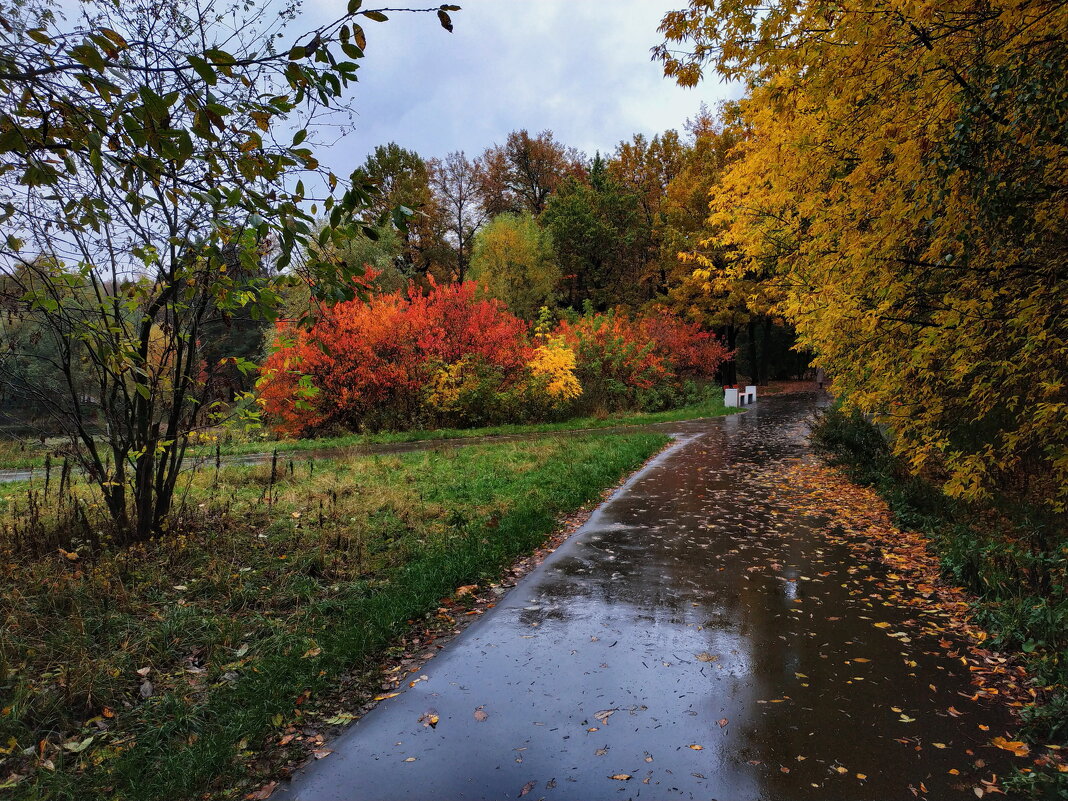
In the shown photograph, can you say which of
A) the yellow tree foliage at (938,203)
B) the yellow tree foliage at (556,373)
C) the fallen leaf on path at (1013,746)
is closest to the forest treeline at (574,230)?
the yellow tree foliage at (556,373)

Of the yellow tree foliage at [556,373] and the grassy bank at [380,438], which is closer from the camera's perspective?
the grassy bank at [380,438]

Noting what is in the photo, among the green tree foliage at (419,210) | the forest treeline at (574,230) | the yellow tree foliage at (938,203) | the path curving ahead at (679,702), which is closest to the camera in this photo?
the path curving ahead at (679,702)

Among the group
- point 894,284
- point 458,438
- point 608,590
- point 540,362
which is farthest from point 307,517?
point 540,362

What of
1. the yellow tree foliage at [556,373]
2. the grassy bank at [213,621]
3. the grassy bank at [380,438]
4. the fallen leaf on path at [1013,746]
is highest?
the yellow tree foliage at [556,373]

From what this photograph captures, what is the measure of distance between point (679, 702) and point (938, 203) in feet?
12.8

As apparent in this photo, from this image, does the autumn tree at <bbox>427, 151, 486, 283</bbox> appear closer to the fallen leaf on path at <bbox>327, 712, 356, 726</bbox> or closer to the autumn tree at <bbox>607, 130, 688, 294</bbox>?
the autumn tree at <bbox>607, 130, 688, 294</bbox>

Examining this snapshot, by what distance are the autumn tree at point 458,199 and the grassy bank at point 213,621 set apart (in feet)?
116

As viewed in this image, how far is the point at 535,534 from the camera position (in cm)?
652

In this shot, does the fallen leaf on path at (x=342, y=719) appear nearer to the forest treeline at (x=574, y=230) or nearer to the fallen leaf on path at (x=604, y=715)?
the fallen leaf on path at (x=604, y=715)

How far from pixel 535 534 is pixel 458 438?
837 centimetres

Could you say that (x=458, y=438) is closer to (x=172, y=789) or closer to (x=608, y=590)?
(x=608, y=590)

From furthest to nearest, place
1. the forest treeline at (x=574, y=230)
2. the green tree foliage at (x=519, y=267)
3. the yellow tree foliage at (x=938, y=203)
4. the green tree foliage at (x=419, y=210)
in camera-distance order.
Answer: the green tree foliage at (x=419, y=210)
the green tree foliage at (x=519, y=267)
the forest treeline at (x=574, y=230)
the yellow tree foliage at (x=938, y=203)

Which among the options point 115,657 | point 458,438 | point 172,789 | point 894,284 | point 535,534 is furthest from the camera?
point 458,438

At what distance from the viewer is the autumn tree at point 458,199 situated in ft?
134
